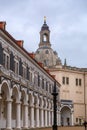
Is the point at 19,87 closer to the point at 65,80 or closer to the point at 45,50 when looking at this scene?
the point at 65,80

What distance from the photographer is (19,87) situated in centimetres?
3850

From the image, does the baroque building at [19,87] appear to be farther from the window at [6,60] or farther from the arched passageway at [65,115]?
the arched passageway at [65,115]

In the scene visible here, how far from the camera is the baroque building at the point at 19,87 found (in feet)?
111

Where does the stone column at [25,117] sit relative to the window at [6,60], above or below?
below

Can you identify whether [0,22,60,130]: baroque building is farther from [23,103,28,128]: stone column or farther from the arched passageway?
the arched passageway

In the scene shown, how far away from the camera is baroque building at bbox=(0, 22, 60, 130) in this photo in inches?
1334

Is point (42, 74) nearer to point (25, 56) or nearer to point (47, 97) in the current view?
point (47, 97)

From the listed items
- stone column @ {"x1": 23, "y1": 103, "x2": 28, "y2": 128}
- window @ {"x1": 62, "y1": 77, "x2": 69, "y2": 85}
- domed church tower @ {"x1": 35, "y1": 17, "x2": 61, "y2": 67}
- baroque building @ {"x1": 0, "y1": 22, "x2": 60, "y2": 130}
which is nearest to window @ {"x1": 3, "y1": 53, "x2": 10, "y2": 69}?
baroque building @ {"x1": 0, "y1": 22, "x2": 60, "y2": 130}

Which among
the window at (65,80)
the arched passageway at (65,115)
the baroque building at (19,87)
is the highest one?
the window at (65,80)

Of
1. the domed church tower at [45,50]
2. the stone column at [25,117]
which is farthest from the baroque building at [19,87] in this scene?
the domed church tower at [45,50]

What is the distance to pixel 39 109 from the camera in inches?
2077

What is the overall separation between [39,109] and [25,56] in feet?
43.3

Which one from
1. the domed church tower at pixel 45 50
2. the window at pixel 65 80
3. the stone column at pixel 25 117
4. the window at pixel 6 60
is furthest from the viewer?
the domed church tower at pixel 45 50

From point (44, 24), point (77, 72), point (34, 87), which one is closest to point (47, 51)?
point (44, 24)
